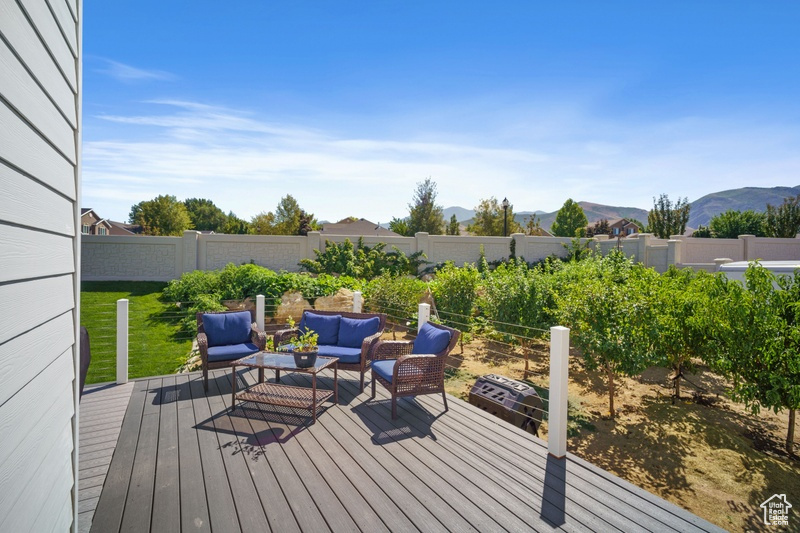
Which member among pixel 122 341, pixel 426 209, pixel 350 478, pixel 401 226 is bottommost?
pixel 350 478

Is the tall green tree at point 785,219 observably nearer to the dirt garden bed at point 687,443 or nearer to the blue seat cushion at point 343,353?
the dirt garden bed at point 687,443

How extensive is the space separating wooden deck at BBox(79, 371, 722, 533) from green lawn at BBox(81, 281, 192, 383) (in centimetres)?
259

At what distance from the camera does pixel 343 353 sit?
4.71 m

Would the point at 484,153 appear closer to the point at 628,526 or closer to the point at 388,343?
the point at 388,343

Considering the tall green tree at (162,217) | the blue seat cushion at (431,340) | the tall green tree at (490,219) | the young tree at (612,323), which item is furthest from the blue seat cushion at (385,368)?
the tall green tree at (162,217)

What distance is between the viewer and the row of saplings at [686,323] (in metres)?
4.10

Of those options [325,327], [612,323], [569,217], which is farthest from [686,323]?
[569,217]

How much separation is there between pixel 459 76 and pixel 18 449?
9.83 meters

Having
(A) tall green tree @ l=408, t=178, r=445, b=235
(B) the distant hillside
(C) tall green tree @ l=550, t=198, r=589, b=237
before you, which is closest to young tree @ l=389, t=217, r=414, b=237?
(A) tall green tree @ l=408, t=178, r=445, b=235

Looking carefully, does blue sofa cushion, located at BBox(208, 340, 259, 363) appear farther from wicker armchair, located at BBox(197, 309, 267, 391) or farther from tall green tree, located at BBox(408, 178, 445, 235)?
tall green tree, located at BBox(408, 178, 445, 235)

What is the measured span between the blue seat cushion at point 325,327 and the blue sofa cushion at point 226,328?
71 cm

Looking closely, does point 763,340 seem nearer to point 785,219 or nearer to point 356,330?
point 356,330

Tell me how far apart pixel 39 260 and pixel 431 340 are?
11.5 ft

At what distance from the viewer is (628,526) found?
2.31m
